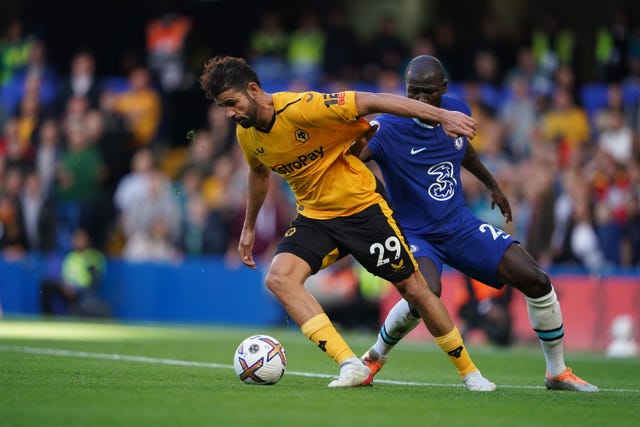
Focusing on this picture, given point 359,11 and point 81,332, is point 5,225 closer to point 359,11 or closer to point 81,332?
point 81,332

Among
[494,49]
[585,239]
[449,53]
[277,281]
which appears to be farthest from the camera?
[449,53]

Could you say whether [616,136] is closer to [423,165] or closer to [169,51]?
[169,51]

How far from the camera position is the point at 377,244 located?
8.68 metres

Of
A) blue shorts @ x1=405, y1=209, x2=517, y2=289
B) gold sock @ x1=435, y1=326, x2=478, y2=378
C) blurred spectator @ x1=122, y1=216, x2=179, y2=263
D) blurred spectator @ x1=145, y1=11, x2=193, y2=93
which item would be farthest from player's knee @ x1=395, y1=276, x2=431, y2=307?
blurred spectator @ x1=145, y1=11, x2=193, y2=93

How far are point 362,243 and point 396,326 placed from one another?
1067 millimetres

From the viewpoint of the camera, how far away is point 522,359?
1325 centimetres

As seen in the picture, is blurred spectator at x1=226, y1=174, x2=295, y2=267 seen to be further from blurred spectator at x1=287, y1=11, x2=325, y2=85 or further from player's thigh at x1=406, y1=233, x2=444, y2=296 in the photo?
player's thigh at x1=406, y1=233, x2=444, y2=296

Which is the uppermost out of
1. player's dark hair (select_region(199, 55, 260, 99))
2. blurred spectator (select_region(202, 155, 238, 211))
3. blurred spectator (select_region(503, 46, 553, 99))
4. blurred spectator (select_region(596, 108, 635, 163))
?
blurred spectator (select_region(503, 46, 553, 99))

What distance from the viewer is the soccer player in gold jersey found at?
848 cm

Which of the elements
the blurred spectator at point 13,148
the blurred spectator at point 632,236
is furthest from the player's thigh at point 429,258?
the blurred spectator at point 13,148

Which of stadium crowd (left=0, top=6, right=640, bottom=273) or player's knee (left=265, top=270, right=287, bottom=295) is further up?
stadium crowd (left=0, top=6, right=640, bottom=273)

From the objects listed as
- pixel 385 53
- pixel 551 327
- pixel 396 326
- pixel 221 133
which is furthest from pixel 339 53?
pixel 551 327

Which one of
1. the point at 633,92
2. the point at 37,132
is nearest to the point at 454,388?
the point at 633,92

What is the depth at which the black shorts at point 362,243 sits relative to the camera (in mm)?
8664
